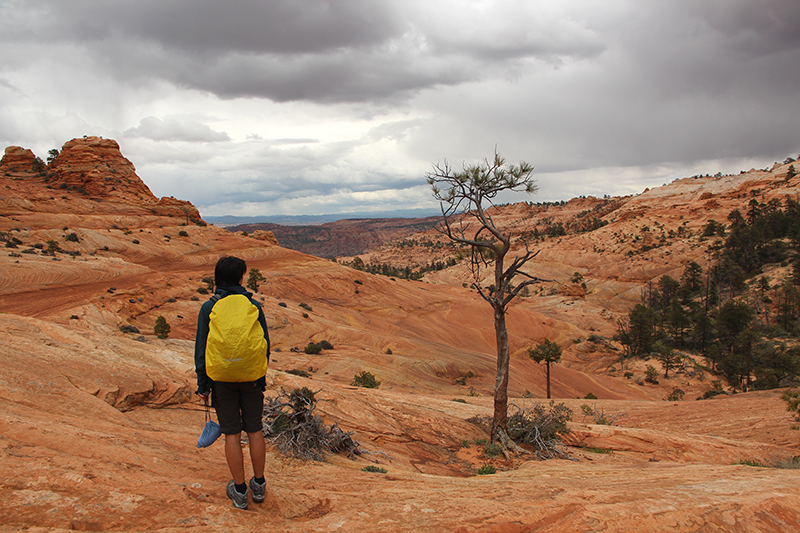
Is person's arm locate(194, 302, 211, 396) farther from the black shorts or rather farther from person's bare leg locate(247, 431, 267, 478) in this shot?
person's bare leg locate(247, 431, 267, 478)

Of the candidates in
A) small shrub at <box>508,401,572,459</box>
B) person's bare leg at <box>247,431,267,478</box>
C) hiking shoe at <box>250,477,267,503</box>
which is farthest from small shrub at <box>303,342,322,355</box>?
person's bare leg at <box>247,431,267,478</box>

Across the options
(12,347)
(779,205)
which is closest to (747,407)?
(12,347)

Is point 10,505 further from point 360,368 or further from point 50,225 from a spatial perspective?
point 50,225

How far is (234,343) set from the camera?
3932 millimetres

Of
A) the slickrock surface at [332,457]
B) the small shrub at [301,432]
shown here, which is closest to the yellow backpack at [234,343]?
the slickrock surface at [332,457]

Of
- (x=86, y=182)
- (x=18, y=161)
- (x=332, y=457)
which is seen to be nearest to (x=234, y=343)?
(x=332, y=457)

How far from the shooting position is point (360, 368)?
929 inches

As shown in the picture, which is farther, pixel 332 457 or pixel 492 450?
pixel 492 450

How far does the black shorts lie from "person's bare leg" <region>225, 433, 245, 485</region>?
7cm

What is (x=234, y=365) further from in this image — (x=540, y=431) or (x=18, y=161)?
(x=18, y=161)

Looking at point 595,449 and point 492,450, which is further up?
point 492,450

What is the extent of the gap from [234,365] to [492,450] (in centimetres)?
793

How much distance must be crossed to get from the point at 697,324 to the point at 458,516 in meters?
58.1

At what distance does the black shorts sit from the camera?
419cm
